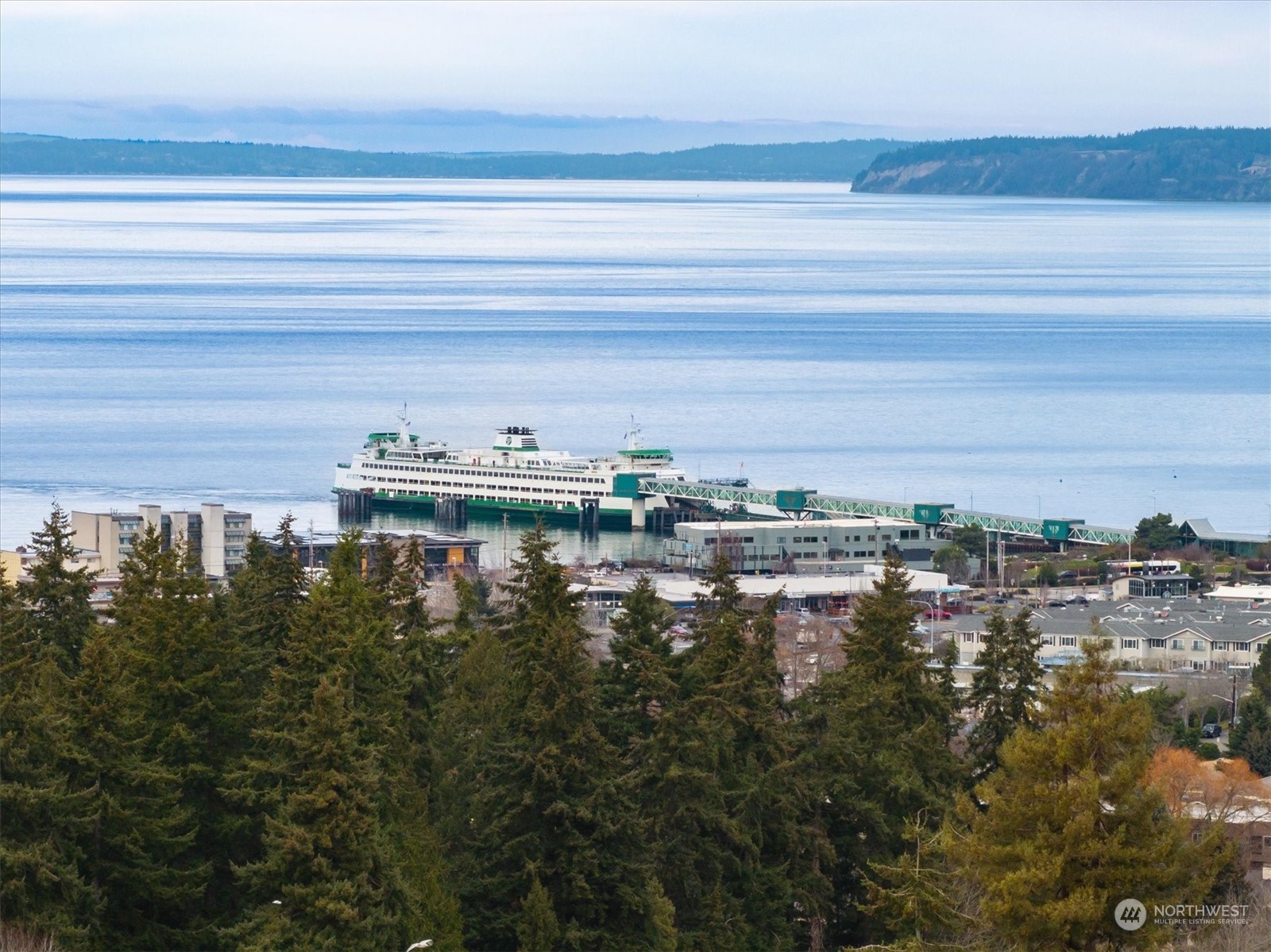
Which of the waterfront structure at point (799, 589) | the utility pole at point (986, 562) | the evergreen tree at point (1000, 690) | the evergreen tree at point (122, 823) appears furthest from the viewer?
the utility pole at point (986, 562)

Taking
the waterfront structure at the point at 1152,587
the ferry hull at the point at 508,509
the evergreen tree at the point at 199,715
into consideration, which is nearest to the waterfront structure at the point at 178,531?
the ferry hull at the point at 508,509

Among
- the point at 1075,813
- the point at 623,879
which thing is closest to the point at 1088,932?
the point at 1075,813

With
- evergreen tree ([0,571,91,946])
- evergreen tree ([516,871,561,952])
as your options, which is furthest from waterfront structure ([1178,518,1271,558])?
evergreen tree ([0,571,91,946])

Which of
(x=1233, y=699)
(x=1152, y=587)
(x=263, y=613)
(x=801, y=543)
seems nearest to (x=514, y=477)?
(x=801, y=543)

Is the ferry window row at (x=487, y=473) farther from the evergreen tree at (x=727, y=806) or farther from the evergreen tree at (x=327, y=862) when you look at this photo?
the evergreen tree at (x=327, y=862)

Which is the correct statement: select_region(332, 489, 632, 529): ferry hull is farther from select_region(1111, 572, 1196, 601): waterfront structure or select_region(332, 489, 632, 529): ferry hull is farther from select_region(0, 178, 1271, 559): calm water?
select_region(1111, 572, 1196, 601): waterfront structure

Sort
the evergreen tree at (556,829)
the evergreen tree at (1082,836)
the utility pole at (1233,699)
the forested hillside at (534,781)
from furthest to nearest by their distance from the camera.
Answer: the utility pole at (1233,699) < the evergreen tree at (556,829) < the forested hillside at (534,781) < the evergreen tree at (1082,836)

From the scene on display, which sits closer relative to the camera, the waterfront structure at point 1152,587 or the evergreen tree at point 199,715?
the evergreen tree at point 199,715

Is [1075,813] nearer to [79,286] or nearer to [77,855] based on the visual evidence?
[77,855]
